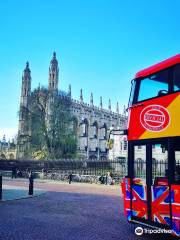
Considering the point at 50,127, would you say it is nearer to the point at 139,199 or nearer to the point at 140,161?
the point at 140,161

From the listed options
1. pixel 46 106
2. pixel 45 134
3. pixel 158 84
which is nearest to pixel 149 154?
pixel 158 84

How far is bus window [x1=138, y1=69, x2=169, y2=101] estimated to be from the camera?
741cm

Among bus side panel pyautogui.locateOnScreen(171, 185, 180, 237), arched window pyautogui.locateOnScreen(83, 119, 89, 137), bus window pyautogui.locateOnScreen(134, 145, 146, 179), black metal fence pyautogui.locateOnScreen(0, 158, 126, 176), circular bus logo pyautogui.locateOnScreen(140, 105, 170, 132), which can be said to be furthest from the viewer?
arched window pyautogui.locateOnScreen(83, 119, 89, 137)

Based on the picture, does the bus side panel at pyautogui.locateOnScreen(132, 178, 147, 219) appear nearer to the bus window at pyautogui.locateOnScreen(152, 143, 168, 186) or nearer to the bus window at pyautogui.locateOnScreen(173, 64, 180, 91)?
the bus window at pyautogui.locateOnScreen(152, 143, 168, 186)

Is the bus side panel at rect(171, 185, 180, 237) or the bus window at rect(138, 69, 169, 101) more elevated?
the bus window at rect(138, 69, 169, 101)

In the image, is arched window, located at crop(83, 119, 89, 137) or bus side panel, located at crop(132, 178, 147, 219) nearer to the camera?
bus side panel, located at crop(132, 178, 147, 219)

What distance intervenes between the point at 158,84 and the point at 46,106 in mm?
45429

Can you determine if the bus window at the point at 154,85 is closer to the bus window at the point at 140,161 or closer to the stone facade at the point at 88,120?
the bus window at the point at 140,161

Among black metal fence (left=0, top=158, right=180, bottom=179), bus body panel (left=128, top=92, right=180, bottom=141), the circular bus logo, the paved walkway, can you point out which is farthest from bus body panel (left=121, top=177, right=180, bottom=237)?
black metal fence (left=0, top=158, right=180, bottom=179)

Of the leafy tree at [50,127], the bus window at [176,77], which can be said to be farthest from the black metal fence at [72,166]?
the bus window at [176,77]

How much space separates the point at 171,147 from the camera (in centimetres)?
686

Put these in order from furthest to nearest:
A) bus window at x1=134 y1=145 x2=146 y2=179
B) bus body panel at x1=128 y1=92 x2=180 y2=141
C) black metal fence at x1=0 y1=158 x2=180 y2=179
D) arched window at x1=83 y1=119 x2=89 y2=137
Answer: arched window at x1=83 y1=119 x2=89 y2=137 → black metal fence at x1=0 y1=158 x2=180 y2=179 → bus window at x1=134 y1=145 x2=146 y2=179 → bus body panel at x1=128 y1=92 x2=180 y2=141

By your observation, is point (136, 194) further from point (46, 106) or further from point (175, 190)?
point (46, 106)

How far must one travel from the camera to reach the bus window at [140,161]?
7538 millimetres
